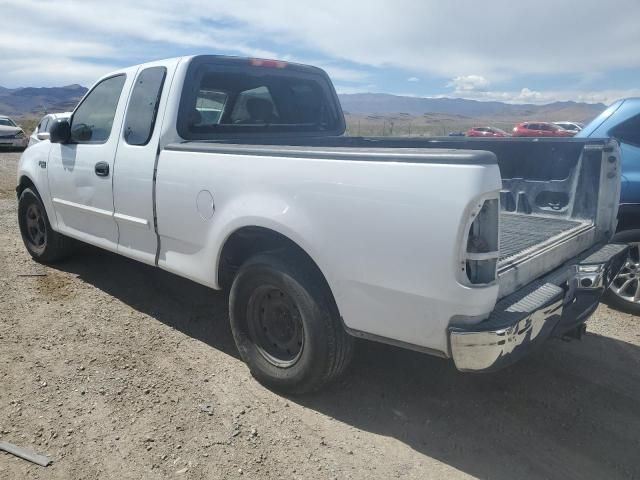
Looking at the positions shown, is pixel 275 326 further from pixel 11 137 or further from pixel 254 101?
pixel 11 137

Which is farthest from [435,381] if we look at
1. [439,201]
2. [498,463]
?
[439,201]

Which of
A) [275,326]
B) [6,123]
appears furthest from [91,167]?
[6,123]

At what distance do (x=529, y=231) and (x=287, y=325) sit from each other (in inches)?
69.7

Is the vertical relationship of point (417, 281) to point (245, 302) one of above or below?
above

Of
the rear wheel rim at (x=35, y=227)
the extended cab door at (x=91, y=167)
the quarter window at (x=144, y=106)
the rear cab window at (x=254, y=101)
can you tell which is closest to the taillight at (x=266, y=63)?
the rear cab window at (x=254, y=101)

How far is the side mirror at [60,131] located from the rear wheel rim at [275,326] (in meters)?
2.58

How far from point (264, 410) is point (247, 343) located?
47 centimetres

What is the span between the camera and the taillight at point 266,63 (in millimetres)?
4285

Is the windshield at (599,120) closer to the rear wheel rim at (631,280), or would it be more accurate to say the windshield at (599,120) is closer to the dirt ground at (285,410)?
the rear wheel rim at (631,280)

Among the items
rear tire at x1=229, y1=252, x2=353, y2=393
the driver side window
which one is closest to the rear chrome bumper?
rear tire at x1=229, y1=252, x2=353, y2=393

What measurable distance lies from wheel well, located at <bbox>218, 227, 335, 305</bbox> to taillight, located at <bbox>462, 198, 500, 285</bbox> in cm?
83

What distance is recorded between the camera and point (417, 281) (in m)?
2.38

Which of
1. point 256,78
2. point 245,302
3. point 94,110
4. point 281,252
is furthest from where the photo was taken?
point 94,110

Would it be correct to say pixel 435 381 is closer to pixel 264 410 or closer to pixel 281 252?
pixel 264 410
